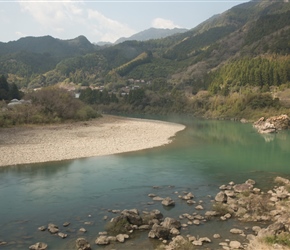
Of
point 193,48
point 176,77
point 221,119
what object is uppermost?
point 193,48

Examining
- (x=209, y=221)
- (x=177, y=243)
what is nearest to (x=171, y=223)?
(x=177, y=243)

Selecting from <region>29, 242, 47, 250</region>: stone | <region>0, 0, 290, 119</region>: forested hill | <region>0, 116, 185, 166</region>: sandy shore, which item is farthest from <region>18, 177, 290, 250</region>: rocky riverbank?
<region>0, 0, 290, 119</region>: forested hill

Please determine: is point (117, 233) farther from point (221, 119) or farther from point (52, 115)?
point (221, 119)

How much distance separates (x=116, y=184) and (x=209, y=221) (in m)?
7.27

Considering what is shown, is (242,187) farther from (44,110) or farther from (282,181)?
(44,110)

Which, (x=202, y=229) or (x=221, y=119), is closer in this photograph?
(x=202, y=229)

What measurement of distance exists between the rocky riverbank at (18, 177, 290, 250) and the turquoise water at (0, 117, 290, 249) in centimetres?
29

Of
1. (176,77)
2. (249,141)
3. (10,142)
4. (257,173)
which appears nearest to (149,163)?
(257,173)

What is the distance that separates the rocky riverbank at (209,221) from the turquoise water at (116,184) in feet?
0.95

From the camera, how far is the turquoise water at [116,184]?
12586 mm

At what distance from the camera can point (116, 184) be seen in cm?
1912

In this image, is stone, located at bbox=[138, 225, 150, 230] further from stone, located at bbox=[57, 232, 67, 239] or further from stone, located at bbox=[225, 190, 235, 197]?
stone, located at bbox=[225, 190, 235, 197]

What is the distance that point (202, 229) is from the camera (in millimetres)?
12602

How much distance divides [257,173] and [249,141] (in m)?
16.7
